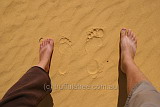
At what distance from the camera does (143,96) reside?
1486mm

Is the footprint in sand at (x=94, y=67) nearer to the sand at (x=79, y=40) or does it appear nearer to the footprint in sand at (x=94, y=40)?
the sand at (x=79, y=40)

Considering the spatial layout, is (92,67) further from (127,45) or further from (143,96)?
(143,96)

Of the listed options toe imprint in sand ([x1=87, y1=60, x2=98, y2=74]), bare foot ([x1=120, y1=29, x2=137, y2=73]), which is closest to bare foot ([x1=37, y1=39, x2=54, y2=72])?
toe imprint in sand ([x1=87, y1=60, x2=98, y2=74])

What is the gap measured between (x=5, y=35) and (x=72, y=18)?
0.73 metres

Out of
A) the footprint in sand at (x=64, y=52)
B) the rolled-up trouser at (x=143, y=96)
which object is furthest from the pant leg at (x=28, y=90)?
the rolled-up trouser at (x=143, y=96)

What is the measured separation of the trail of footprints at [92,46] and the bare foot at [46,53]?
106mm

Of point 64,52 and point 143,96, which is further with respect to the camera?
point 64,52

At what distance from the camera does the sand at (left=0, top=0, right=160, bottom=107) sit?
6.81 feet

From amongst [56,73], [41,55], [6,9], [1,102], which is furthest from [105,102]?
[6,9]

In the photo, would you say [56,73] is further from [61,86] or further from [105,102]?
[105,102]

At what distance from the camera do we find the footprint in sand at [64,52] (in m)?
2.13

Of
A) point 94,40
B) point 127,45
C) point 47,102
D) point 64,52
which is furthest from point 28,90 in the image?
point 127,45

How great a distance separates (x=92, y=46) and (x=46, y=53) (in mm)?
468

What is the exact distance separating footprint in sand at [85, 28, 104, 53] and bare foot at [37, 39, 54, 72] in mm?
370
